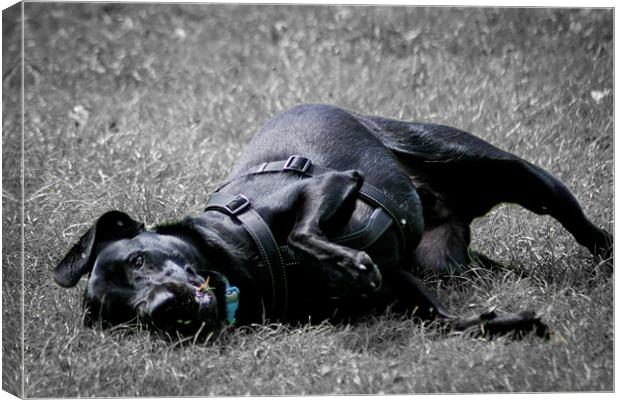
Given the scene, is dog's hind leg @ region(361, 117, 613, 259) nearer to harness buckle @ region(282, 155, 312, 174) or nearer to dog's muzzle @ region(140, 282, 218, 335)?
harness buckle @ region(282, 155, 312, 174)

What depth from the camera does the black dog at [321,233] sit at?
365 cm

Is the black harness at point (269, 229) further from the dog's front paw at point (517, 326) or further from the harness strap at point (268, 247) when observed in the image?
the dog's front paw at point (517, 326)

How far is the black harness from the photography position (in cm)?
375

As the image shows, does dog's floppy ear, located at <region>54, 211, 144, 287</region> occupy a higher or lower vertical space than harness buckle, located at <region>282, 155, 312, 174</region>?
lower

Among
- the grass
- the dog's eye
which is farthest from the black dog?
the grass

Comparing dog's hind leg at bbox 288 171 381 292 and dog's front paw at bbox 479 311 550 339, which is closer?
dog's hind leg at bbox 288 171 381 292

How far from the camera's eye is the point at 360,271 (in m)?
3.55

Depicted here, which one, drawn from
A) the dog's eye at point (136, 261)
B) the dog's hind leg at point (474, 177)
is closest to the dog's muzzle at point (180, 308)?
the dog's eye at point (136, 261)

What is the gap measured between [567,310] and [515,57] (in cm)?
173

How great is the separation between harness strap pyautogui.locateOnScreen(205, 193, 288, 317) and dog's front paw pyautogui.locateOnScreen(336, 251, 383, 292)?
0.28m

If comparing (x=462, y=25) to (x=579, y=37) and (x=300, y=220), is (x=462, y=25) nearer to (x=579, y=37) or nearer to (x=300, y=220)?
(x=579, y=37)

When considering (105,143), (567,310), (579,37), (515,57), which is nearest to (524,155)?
(515,57)

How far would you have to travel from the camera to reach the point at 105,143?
579 cm

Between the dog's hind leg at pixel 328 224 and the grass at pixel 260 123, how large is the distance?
32 cm
